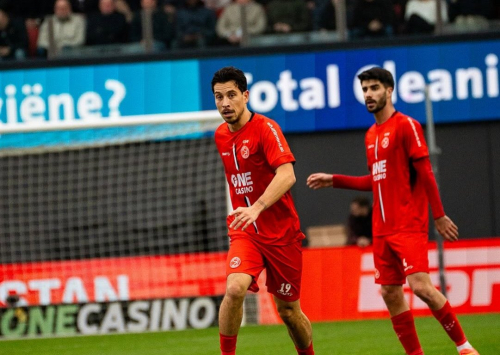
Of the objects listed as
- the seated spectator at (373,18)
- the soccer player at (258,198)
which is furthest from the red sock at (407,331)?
the seated spectator at (373,18)

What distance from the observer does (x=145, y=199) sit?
47.5 feet

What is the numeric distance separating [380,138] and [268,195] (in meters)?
1.39

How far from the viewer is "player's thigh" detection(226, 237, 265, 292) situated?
5898 millimetres

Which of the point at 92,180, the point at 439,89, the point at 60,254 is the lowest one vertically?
the point at 60,254

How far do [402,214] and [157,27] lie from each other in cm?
978

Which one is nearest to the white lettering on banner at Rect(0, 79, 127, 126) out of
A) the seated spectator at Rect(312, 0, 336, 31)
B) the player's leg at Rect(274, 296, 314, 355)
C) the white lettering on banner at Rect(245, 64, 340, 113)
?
the white lettering on banner at Rect(245, 64, 340, 113)

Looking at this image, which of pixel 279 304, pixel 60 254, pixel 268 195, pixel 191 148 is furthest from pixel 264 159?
pixel 191 148

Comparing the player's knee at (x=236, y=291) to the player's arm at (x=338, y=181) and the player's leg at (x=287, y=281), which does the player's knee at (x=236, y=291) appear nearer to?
the player's leg at (x=287, y=281)

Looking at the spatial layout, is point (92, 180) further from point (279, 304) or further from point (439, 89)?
point (279, 304)

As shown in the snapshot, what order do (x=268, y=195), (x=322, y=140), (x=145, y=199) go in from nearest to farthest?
(x=268, y=195)
(x=145, y=199)
(x=322, y=140)

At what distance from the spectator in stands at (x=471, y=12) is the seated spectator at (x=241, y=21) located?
307cm

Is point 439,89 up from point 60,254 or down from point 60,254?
up

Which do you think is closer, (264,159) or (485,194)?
(264,159)

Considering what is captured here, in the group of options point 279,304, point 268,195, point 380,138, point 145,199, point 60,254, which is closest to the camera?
point 268,195
